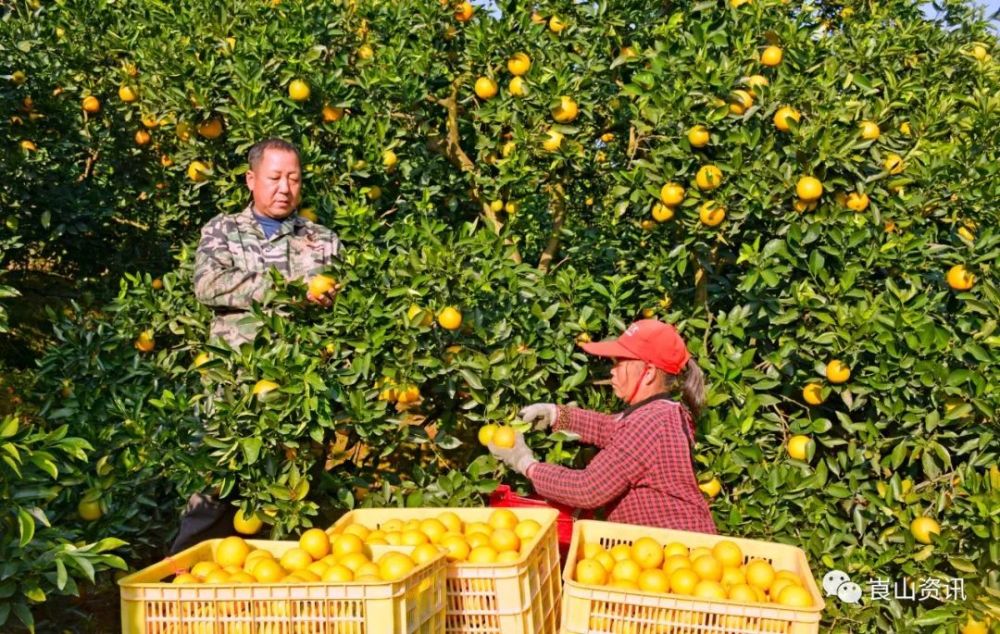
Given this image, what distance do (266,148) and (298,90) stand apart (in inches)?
19.3

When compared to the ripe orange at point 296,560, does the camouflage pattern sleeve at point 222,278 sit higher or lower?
higher

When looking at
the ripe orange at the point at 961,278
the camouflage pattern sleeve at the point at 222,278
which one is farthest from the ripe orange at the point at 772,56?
the camouflage pattern sleeve at the point at 222,278

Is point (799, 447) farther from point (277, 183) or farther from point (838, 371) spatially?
point (277, 183)

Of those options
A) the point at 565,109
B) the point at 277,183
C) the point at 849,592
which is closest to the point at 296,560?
the point at 277,183

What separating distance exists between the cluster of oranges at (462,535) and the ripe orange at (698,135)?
5.17 ft

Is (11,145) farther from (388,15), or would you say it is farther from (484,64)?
(484,64)

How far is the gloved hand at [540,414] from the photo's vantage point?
3433 millimetres

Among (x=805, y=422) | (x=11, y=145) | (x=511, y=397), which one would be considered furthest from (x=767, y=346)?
(x=11, y=145)

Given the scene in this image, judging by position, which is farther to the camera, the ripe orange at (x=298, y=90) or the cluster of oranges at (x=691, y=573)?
the ripe orange at (x=298, y=90)

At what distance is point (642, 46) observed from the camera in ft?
14.3

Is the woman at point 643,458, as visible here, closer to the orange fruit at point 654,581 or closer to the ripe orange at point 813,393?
the orange fruit at point 654,581

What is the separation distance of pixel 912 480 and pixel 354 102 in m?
2.69

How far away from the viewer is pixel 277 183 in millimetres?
3701

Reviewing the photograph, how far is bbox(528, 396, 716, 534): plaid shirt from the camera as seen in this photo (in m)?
2.99
